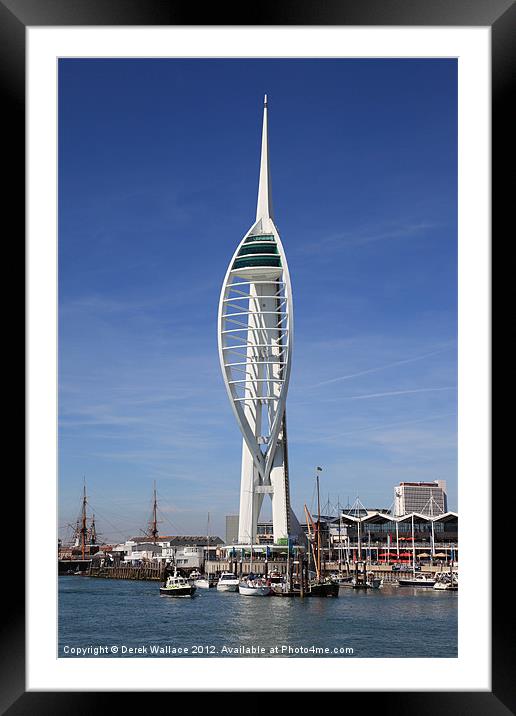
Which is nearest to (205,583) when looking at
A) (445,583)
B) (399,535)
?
(445,583)

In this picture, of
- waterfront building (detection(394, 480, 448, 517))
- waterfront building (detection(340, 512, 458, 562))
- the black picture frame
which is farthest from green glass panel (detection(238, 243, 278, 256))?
the black picture frame

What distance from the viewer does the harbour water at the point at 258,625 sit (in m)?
11.3

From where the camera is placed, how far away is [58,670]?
525cm

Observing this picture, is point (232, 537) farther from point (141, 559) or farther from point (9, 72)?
point (9, 72)

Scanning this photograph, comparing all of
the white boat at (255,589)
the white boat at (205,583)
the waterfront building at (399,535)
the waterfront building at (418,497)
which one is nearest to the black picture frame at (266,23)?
the white boat at (255,589)

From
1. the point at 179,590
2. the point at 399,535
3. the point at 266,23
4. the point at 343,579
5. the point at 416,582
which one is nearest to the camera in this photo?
the point at 266,23

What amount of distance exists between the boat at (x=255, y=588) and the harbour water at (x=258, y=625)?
284mm

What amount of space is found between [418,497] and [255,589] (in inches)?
874

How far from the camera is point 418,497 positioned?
150 ft

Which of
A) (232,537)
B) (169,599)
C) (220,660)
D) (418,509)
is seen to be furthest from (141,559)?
(220,660)

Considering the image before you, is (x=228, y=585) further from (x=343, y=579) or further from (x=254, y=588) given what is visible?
(x=343, y=579)

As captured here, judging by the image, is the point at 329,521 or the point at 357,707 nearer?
the point at 357,707

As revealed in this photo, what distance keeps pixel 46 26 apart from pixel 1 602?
2.92 metres

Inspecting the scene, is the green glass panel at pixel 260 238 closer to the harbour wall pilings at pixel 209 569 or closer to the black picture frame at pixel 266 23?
the harbour wall pilings at pixel 209 569
